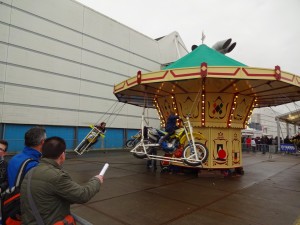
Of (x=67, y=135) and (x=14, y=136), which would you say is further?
(x=67, y=135)

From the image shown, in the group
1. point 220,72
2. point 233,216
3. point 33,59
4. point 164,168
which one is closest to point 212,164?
point 164,168

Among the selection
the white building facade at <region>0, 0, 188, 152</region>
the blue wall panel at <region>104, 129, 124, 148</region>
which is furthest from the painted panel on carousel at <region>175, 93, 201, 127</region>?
the blue wall panel at <region>104, 129, 124, 148</region>

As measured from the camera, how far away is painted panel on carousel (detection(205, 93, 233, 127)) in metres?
9.59

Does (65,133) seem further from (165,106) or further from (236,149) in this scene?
(236,149)

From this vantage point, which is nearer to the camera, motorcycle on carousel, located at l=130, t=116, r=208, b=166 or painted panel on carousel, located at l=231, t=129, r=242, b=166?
motorcycle on carousel, located at l=130, t=116, r=208, b=166

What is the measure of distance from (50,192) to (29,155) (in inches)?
33.2

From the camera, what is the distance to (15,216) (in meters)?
2.76

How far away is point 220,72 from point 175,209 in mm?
4493

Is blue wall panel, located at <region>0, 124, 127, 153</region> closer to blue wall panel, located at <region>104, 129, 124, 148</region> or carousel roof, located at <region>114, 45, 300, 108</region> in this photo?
blue wall panel, located at <region>104, 129, 124, 148</region>

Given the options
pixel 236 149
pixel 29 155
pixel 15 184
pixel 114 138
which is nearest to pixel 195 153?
pixel 236 149

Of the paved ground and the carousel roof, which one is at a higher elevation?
the carousel roof

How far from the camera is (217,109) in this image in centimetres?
963

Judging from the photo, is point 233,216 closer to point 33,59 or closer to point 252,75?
point 252,75

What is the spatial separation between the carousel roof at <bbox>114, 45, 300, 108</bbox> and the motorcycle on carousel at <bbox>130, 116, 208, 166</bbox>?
156 centimetres
